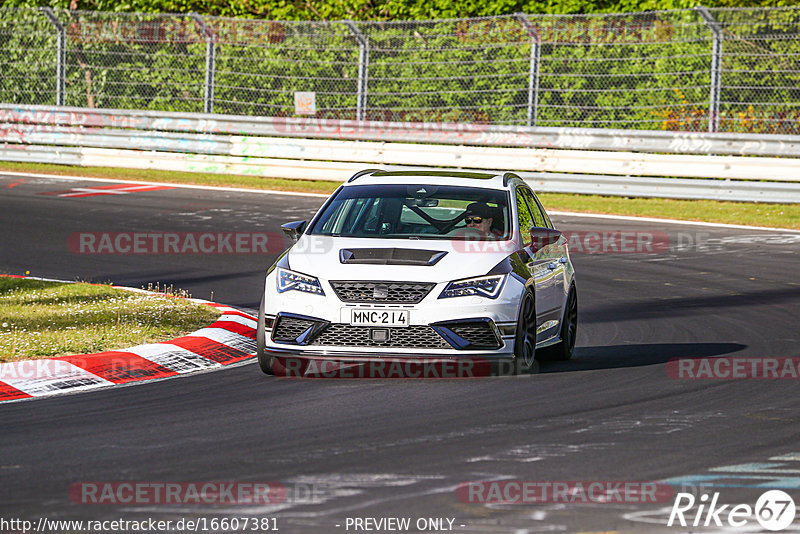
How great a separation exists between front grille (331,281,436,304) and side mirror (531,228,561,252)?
1.40m

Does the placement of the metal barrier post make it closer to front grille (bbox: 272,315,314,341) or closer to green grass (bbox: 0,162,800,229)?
green grass (bbox: 0,162,800,229)

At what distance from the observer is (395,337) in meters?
9.04

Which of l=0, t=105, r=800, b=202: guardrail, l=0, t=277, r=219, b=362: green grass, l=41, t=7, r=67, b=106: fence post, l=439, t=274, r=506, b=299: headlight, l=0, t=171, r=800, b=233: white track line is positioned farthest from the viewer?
l=41, t=7, r=67, b=106: fence post

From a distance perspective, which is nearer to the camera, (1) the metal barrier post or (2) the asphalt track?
(2) the asphalt track

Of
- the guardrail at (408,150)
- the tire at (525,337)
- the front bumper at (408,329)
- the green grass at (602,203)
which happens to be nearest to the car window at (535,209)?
the tire at (525,337)

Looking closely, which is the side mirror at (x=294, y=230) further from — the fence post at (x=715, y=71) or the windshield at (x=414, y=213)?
the fence post at (x=715, y=71)

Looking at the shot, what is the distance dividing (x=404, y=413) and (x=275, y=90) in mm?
19659

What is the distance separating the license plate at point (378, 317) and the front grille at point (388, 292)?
8 cm

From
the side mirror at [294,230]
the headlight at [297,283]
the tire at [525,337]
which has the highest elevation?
the side mirror at [294,230]

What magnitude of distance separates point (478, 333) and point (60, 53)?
20733 millimetres

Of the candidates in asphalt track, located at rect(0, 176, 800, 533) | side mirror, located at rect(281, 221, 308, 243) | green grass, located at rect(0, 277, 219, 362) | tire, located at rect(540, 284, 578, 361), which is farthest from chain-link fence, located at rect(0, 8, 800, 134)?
side mirror, located at rect(281, 221, 308, 243)

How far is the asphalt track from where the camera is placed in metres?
5.91

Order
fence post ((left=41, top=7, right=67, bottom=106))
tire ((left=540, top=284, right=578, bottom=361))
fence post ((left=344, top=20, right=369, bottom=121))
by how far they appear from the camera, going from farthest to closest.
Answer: fence post ((left=41, top=7, right=67, bottom=106))
fence post ((left=344, top=20, right=369, bottom=121))
tire ((left=540, top=284, right=578, bottom=361))

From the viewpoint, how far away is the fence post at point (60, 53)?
2777 cm
